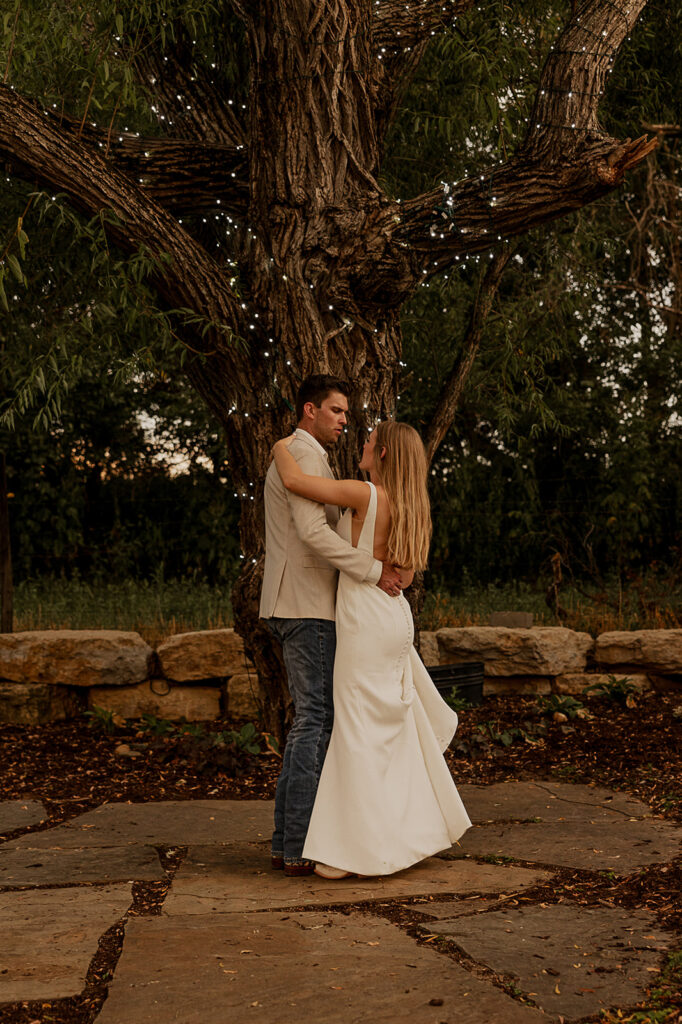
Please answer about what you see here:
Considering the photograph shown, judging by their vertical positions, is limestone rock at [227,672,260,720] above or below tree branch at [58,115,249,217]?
below

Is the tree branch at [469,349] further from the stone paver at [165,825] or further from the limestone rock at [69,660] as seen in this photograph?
the stone paver at [165,825]

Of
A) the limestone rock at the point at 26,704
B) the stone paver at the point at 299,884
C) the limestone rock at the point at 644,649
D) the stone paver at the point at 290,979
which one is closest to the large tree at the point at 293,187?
the stone paver at the point at 299,884

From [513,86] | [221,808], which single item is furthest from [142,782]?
[513,86]

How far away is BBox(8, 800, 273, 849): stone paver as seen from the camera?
464cm

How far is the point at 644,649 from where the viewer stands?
25.6 feet

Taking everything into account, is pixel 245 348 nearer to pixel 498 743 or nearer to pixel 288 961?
pixel 498 743

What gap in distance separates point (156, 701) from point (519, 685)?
258 cm

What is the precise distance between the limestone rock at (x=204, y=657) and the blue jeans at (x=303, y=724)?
2.98 metres

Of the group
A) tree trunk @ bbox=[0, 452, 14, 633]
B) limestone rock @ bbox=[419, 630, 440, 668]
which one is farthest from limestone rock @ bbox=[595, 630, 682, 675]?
tree trunk @ bbox=[0, 452, 14, 633]

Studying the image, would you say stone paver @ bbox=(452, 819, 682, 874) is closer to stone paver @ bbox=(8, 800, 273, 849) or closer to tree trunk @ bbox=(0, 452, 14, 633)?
stone paver @ bbox=(8, 800, 273, 849)

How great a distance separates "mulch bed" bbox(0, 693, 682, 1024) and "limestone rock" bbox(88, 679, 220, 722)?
0.49 ft

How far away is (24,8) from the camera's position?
5.63 meters

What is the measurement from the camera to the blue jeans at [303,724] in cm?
416

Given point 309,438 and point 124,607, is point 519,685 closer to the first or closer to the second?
point 124,607
